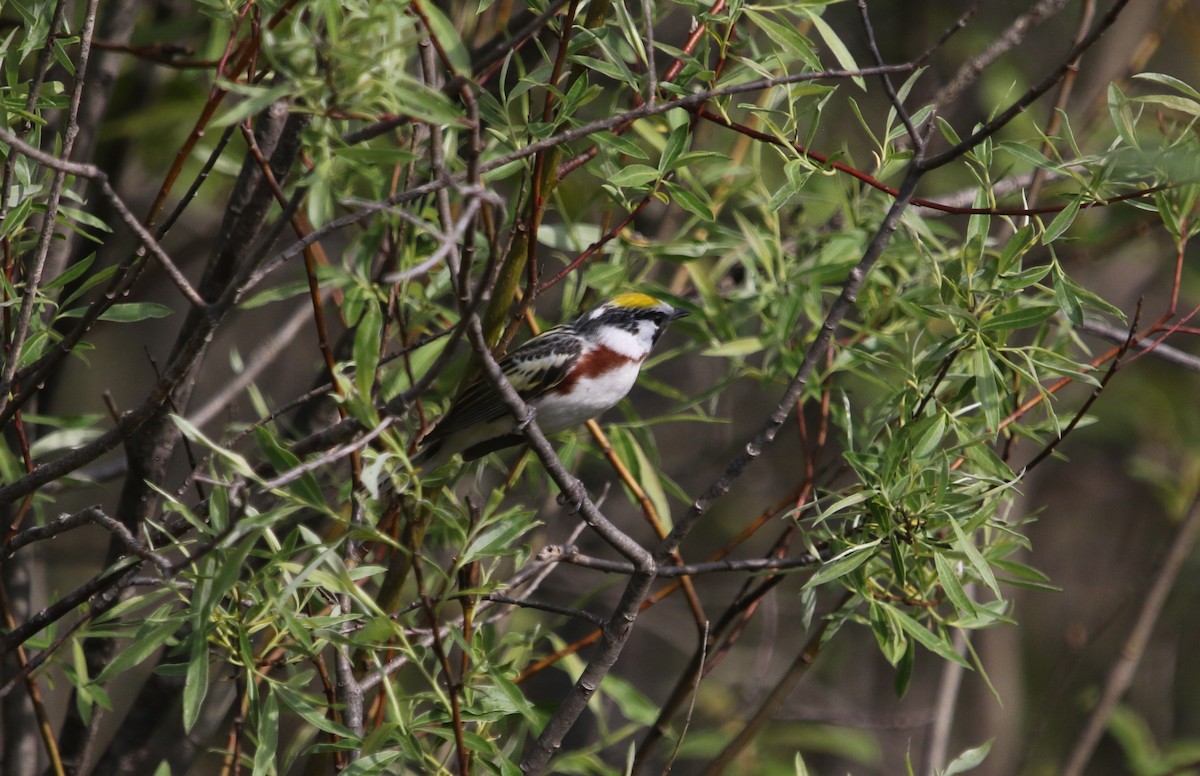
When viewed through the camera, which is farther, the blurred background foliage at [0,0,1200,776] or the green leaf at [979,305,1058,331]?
the green leaf at [979,305,1058,331]

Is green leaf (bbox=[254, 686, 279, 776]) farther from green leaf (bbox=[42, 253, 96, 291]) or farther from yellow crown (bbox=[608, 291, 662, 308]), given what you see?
yellow crown (bbox=[608, 291, 662, 308])

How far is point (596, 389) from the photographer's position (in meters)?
3.42

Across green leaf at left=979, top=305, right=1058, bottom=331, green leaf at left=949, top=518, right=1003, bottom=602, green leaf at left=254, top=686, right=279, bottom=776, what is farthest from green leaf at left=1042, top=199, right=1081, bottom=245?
green leaf at left=254, top=686, right=279, bottom=776

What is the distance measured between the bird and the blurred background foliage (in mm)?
125

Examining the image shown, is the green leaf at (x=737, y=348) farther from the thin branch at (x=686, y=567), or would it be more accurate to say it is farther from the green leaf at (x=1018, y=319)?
the green leaf at (x=1018, y=319)

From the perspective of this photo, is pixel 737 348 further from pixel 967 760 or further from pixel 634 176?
pixel 967 760

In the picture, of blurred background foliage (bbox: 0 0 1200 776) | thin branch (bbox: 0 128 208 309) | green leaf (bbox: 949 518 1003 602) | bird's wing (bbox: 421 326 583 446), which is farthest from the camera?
bird's wing (bbox: 421 326 583 446)

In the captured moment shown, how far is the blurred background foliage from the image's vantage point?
6.58 ft

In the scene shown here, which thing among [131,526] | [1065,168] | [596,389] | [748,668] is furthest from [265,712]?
[748,668]

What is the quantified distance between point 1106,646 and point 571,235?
621cm

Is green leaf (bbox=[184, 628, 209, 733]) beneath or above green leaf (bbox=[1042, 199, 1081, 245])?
beneath

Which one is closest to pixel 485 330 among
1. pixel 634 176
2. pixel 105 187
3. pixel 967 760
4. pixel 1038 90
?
pixel 634 176

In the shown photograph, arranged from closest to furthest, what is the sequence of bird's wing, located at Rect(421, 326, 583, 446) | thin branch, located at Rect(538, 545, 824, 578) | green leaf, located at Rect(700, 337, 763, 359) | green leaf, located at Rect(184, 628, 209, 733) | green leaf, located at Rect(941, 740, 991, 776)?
green leaf, located at Rect(184, 628, 209, 733) < green leaf, located at Rect(941, 740, 991, 776) < thin branch, located at Rect(538, 545, 824, 578) < green leaf, located at Rect(700, 337, 763, 359) < bird's wing, located at Rect(421, 326, 583, 446)

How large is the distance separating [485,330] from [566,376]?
2.70ft
